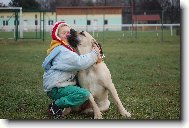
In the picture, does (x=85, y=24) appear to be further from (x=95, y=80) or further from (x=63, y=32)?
(x=95, y=80)

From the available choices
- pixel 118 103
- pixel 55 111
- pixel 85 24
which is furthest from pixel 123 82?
pixel 55 111

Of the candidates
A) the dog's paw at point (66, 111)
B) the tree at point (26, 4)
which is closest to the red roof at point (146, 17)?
the tree at point (26, 4)

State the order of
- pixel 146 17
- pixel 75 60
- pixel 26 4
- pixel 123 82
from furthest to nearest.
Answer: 1. pixel 123 82
2. pixel 146 17
3. pixel 26 4
4. pixel 75 60

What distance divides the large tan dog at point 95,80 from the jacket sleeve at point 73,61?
8cm

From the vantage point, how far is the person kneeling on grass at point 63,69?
500 centimetres

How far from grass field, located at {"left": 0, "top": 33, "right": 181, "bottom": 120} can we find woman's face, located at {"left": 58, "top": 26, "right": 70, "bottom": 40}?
0.69 meters

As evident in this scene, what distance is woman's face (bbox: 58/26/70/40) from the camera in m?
5.07

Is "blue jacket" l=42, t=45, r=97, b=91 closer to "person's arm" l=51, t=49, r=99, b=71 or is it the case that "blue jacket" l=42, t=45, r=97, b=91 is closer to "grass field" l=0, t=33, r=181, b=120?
"person's arm" l=51, t=49, r=99, b=71

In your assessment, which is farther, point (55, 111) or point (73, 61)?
point (55, 111)

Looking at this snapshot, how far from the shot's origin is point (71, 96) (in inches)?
197

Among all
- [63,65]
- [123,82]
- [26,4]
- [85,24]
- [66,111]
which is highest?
[26,4]

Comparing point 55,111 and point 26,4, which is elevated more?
point 26,4

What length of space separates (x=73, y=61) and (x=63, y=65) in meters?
0.10

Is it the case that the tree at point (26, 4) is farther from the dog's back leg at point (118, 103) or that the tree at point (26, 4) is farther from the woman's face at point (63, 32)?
the dog's back leg at point (118, 103)
